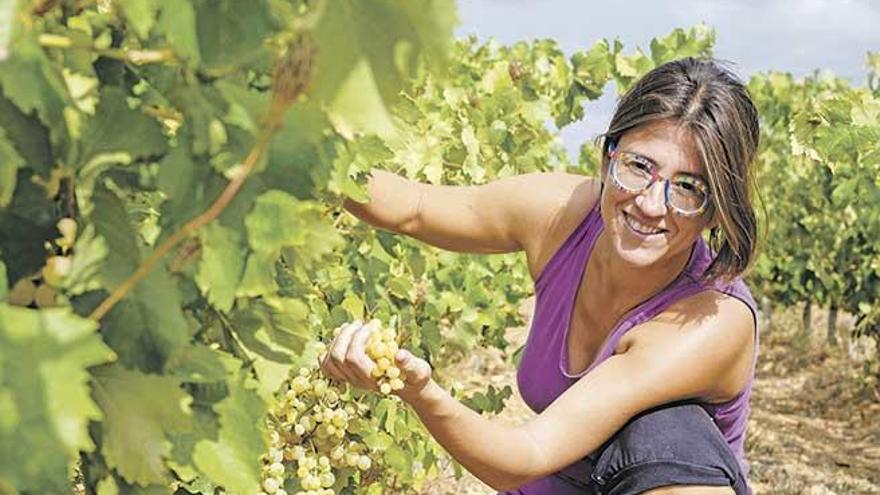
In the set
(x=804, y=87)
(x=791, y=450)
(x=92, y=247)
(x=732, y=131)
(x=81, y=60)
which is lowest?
(x=791, y=450)

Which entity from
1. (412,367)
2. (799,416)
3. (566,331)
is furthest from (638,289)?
(799,416)

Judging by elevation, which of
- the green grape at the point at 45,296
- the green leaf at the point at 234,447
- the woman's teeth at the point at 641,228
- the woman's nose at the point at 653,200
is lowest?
the woman's teeth at the point at 641,228

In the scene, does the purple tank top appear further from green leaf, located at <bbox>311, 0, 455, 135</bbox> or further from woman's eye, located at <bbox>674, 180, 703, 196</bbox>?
green leaf, located at <bbox>311, 0, 455, 135</bbox>

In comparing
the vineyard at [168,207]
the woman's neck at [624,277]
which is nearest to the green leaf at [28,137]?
the vineyard at [168,207]

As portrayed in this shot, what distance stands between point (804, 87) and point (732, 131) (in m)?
10.3

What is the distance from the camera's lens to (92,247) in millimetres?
1038

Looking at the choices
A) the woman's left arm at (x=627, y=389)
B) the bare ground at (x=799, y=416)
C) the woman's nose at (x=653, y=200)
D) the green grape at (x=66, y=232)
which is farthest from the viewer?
the bare ground at (x=799, y=416)

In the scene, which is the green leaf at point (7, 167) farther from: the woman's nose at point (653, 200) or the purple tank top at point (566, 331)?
the purple tank top at point (566, 331)

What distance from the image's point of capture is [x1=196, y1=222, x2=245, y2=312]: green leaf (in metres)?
0.96

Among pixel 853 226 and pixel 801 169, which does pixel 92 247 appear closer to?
pixel 853 226

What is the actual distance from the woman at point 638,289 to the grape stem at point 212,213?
127 cm

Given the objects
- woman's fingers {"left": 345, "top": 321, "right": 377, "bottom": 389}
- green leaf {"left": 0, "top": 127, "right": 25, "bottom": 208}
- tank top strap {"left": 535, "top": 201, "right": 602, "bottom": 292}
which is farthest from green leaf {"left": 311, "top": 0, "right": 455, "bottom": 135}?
tank top strap {"left": 535, "top": 201, "right": 602, "bottom": 292}

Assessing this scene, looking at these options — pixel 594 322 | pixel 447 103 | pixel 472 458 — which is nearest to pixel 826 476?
pixel 447 103

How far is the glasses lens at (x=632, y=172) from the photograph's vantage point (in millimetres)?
2473
